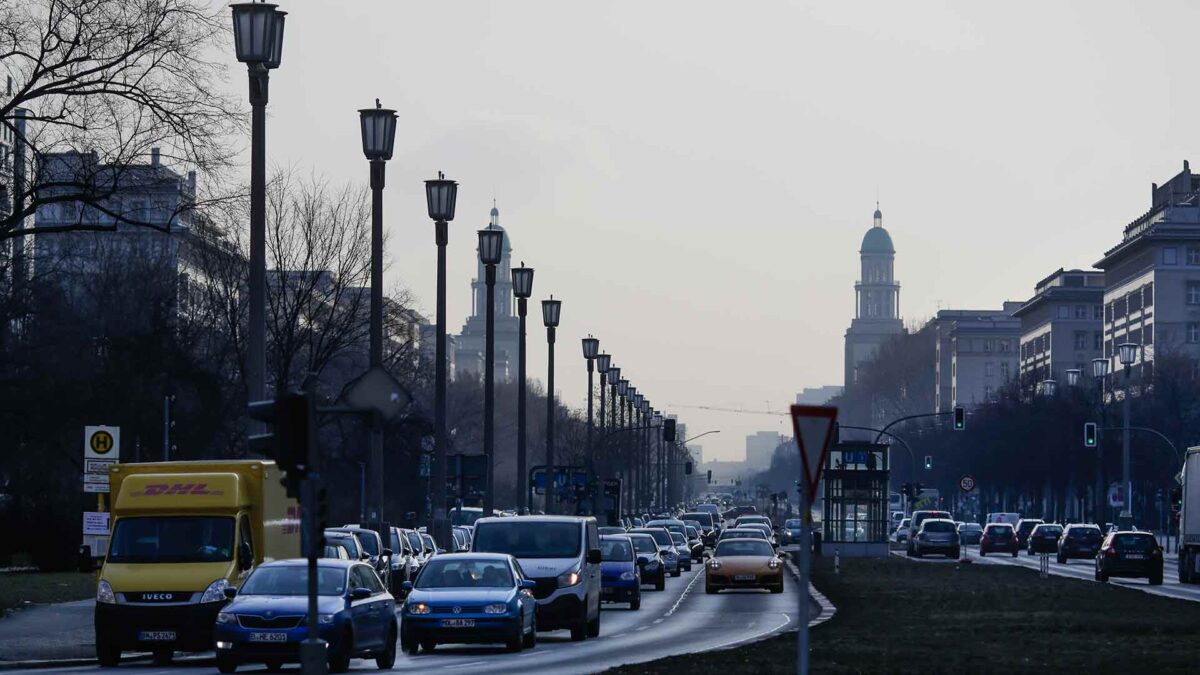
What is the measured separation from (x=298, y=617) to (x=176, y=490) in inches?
188

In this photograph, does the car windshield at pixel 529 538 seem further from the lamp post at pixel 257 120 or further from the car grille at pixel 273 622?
the car grille at pixel 273 622


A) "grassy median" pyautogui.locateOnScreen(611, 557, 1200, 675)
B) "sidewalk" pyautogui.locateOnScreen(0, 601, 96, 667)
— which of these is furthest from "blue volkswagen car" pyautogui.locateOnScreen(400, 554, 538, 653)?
"sidewalk" pyautogui.locateOnScreen(0, 601, 96, 667)

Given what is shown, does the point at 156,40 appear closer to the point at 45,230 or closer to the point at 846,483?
the point at 45,230

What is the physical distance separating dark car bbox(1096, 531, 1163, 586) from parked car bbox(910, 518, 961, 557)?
75.8 feet

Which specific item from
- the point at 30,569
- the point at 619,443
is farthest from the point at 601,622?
the point at 619,443

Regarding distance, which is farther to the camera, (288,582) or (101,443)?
(101,443)

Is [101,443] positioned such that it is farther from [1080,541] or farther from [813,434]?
[1080,541]

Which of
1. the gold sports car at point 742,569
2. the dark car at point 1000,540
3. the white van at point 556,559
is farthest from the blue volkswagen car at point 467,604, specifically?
the dark car at point 1000,540

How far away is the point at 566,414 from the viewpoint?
167 meters

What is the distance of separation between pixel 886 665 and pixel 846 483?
50.0 metres

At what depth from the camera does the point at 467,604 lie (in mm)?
31297

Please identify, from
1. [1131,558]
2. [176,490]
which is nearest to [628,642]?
[176,490]

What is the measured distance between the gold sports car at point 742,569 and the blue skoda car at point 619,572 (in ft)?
23.9

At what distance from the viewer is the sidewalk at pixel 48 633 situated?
3026 cm
